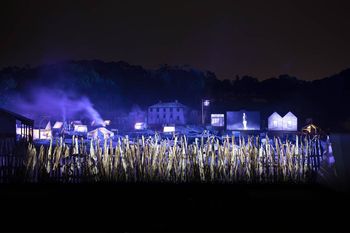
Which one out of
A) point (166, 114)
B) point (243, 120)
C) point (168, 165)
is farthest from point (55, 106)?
point (168, 165)

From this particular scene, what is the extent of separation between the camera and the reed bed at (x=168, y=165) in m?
7.02

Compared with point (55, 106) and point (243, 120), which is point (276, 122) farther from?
point (55, 106)

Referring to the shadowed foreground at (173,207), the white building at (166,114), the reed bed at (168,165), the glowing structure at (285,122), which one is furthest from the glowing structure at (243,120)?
the shadowed foreground at (173,207)

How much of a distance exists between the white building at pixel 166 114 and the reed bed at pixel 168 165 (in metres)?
26.8

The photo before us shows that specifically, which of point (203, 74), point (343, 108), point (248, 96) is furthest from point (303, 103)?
point (203, 74)

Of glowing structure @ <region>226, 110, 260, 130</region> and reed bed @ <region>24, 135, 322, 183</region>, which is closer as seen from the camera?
reed bed @ <region>24, 135, 322, 183</region>

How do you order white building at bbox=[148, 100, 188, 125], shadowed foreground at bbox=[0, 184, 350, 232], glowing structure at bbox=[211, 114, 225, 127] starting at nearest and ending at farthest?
shadowed foreground at bbox=[0, 184, 350, 232], glowing structure at bbox=[211, 114, 225, 127], white building at bbox=[148, 100, 188, 125]

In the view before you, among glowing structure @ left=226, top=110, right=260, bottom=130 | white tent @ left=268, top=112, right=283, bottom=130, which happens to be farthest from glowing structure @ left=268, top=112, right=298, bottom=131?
glowing structure @ left=226, top=110, right=260, bottom=130

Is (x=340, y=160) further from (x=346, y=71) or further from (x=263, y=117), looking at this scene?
(x=346, y=71)

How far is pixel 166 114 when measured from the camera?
3441 centimetres

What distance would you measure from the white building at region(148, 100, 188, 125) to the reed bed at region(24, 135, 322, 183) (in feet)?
88.0

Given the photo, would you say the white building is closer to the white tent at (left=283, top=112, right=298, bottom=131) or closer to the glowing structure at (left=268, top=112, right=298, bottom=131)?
the glowing structure at (left=268, top=112, right=298, bottom=131)

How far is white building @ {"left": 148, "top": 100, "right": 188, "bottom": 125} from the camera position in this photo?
112ft

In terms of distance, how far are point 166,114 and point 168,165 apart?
27.4 metres
